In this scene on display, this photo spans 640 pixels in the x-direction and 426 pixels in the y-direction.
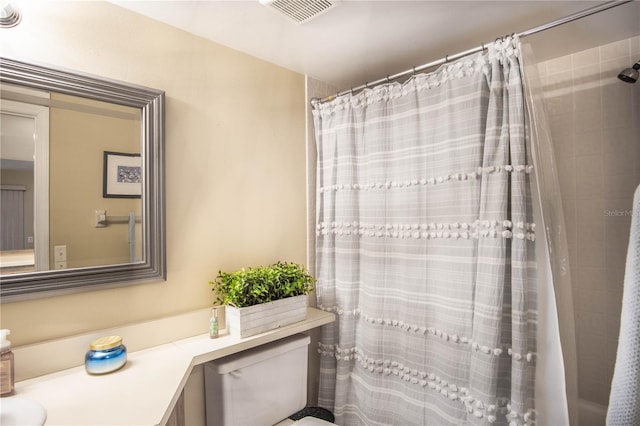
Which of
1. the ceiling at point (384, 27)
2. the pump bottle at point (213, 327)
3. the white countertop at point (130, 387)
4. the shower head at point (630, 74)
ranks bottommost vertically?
the white countertop at point (130, 387)

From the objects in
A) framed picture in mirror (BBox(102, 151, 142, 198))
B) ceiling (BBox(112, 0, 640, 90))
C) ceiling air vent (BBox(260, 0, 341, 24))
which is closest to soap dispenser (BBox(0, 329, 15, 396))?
framed picture in mirror (BBox(102, 151, 142, 198))

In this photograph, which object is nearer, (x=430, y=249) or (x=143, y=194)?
(x=143, y=194)

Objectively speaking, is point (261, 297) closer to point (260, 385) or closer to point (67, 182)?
point (260, 385)

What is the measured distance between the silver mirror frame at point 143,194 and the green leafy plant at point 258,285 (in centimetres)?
27

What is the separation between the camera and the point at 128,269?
4.44 ft

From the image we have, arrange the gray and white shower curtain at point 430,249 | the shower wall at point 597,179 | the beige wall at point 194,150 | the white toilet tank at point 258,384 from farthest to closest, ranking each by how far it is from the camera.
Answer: the shower wall at point 597,179, the white toilet tank at point 258,384, the gray and white shower curtain at point 430,249, the beige wall at point 194,150

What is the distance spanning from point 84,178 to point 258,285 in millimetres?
788

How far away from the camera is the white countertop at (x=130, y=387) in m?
0.93

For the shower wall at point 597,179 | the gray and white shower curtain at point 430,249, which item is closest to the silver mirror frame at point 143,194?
the gray and white shower curtain at point 430,249

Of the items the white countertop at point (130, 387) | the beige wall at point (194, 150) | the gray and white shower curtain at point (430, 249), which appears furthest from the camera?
the gray and white shower curtain at point (430, 249)

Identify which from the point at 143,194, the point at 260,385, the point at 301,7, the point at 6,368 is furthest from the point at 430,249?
the point at 6,368

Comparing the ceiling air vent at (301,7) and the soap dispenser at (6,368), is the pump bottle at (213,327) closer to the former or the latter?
the soap dispenser at (6,368)

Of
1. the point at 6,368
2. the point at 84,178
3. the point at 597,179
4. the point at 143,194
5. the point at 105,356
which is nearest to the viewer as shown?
the point at 6,368

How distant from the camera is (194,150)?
1.57m
